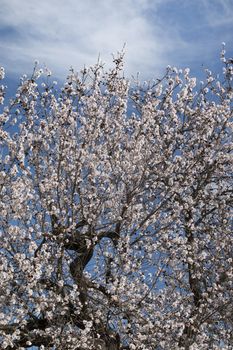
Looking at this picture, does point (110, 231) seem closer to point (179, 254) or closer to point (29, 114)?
point (179, 254)

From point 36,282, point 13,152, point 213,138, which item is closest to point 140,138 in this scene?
point 213,138

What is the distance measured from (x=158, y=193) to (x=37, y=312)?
14.0ft

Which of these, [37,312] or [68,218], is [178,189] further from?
[37,312]

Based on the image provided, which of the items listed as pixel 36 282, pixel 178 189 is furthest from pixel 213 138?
pixel 36 282

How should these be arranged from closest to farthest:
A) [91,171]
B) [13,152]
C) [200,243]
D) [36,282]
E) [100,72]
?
1. [36,282]
2. [13,152]
3. [91,171]
4. [100,72]
5. [200,243]

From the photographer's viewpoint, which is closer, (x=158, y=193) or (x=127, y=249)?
(x=127, y=249)

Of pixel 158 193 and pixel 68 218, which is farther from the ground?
pixel 158 193

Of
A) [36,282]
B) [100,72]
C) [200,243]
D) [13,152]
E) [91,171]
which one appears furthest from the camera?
[200,243]

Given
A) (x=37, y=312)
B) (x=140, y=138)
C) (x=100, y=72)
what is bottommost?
(x=37, y=312)

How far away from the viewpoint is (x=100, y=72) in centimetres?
1170

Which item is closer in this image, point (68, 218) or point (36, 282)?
point (36, 282)

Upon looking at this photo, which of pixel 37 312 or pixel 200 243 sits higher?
pixel 200 243

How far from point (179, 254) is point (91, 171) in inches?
115

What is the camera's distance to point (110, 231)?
10930 mm
